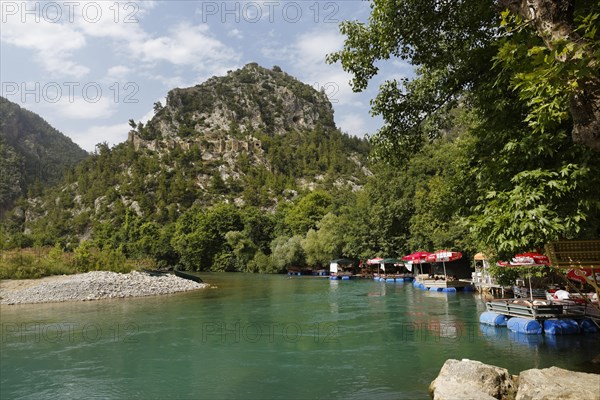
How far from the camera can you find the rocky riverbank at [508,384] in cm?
796

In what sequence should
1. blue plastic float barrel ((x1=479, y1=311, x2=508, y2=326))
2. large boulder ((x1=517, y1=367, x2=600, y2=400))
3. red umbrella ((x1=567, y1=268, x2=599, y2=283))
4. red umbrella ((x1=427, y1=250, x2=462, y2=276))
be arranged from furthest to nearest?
red umbrella ((x1=427, y1=250, x2=462, y2=276))
blue plastic float barrel ((x1=479, y1=311, x2=508, y2=326))
red umbrella ((x1=567, y1=268, x2=599, y2=283))
large boulder ((x1=517, y1=367, x2=600, y2=400))

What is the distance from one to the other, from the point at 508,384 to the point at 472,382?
1005mm

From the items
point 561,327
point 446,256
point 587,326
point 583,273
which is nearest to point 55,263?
point 446,256

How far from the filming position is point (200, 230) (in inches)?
3253

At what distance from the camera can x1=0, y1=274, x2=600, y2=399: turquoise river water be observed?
1139cm

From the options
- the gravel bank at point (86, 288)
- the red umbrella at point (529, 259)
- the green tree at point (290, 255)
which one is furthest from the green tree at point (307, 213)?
the red umbrella at point (529, 259)

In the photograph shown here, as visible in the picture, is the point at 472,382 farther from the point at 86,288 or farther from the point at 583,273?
the point at 86,288

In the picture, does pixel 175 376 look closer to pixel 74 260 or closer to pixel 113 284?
pixel 113 284

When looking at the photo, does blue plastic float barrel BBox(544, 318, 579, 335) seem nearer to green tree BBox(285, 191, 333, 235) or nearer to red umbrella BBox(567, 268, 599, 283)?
red umbrella BBox(567, 268, 599, 283)

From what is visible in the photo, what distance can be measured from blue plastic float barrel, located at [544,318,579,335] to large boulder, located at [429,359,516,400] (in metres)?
7.71

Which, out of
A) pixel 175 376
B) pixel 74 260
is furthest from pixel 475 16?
pixel 74 260

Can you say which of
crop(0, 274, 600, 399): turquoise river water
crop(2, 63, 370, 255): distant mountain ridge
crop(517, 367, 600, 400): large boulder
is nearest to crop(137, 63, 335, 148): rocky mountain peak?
crop(2, 63, 370, 255): distant mountain ridge

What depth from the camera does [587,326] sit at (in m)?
16.2

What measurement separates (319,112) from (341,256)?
111m
